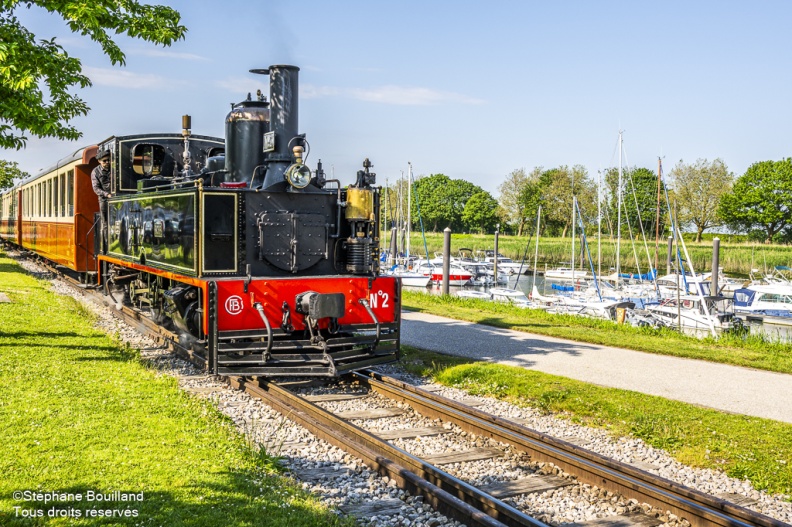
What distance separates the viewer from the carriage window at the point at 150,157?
12109 millimetres

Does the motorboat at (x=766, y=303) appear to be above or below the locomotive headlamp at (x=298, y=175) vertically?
below

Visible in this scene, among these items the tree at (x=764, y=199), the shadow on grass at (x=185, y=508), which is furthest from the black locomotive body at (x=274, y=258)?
the tree at (x=764, y=199)

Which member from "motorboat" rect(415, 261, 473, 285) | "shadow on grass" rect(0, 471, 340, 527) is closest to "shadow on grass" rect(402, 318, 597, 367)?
"shadow on grass" rect(0, 471, 340, 527)

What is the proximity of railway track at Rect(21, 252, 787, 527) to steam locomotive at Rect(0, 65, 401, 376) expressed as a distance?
1.93 feet

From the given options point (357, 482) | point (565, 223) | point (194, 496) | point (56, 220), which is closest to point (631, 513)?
point (357, 482)

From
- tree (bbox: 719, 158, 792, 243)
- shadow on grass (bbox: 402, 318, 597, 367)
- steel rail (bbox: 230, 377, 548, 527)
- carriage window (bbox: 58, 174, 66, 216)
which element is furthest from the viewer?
tree (bbox: 719, 158, 792, 243)

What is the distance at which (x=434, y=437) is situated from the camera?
22.7 feet

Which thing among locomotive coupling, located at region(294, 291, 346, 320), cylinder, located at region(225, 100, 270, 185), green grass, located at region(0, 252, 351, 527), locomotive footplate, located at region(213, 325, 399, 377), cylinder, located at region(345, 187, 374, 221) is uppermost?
cylinder, located at region(225, 100, 270, 185)

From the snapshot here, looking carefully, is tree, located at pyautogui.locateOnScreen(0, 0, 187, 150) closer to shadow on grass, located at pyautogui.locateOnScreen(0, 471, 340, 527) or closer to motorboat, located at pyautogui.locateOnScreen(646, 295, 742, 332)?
shadow on grass, located at pyautogui.locateOnScreen(0, 471, 340, 527)

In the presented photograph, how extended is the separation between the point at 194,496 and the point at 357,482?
1275mm

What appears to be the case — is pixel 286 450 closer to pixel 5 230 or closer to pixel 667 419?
pixel 667 419

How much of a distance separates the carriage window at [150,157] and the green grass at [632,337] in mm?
7164

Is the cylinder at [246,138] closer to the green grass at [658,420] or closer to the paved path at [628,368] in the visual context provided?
the green grass at [658,420]

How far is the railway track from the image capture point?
189 inches
